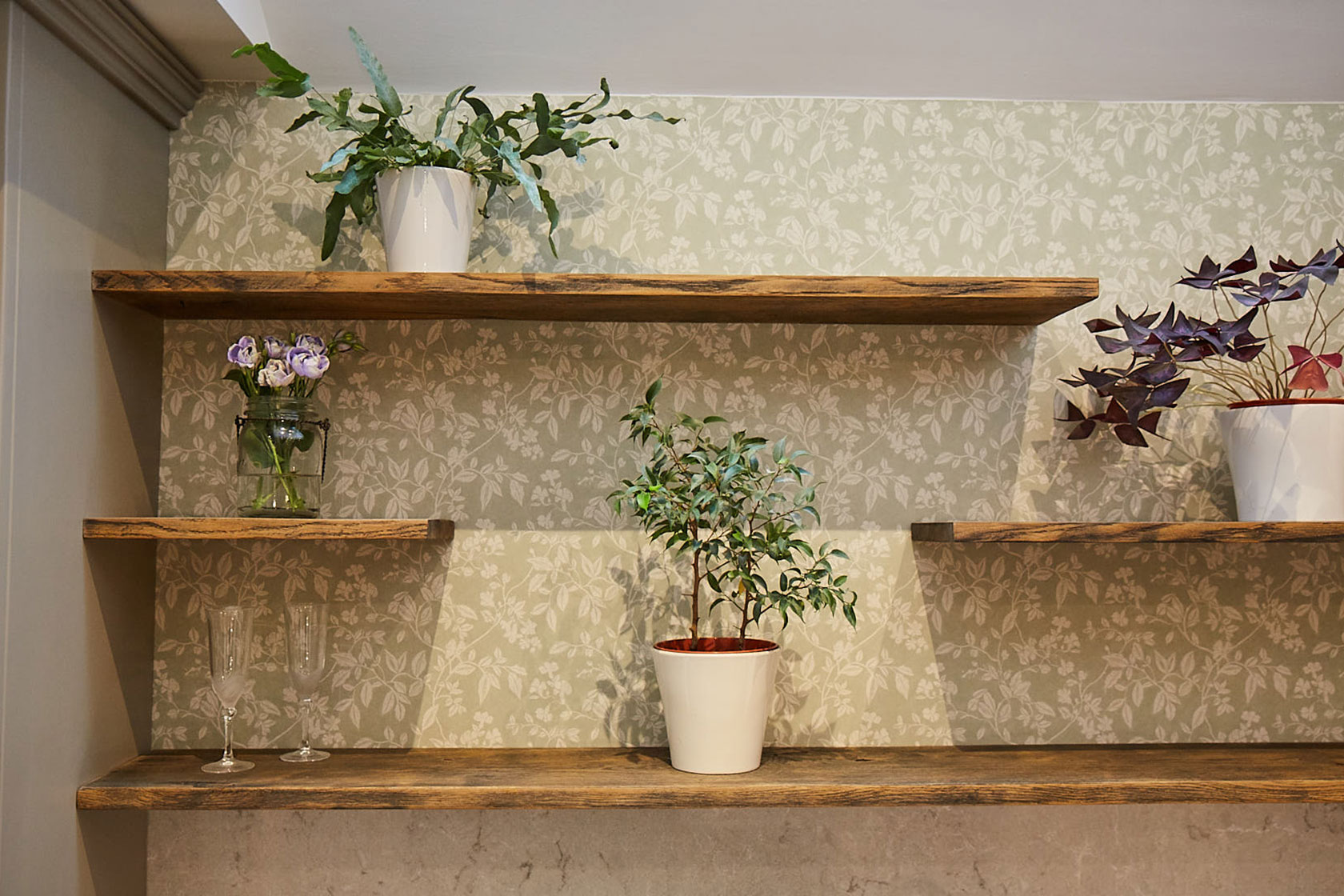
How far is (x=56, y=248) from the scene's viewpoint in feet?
4.46

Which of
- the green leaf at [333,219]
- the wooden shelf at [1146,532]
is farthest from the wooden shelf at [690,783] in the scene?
the green leaf at [333,219]

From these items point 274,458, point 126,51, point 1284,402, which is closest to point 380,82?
point 126,51

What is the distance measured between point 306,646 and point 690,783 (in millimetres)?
599

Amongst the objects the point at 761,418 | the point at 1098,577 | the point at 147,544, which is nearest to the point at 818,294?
the point at 761,418

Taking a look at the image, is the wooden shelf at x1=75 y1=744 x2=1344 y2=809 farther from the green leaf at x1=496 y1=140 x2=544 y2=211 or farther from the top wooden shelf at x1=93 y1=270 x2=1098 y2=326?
the green leaf at x1=496 y1=140 x2=544 y2=211

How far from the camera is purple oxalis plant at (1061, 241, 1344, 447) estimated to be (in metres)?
1.51

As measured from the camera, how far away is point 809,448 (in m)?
1.71

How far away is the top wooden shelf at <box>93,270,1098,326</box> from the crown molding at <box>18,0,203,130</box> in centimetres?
30

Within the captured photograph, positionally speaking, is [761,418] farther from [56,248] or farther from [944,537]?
[56,248]

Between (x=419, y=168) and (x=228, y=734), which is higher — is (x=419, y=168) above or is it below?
above

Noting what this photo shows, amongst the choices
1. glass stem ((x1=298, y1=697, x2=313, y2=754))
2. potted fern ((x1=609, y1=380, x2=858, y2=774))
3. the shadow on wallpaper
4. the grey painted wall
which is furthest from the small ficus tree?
the grey painted wall

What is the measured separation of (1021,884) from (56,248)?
1.75 meters

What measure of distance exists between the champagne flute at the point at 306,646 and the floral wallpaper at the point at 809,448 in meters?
0.16

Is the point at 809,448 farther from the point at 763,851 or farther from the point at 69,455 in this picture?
the point at 69,455
